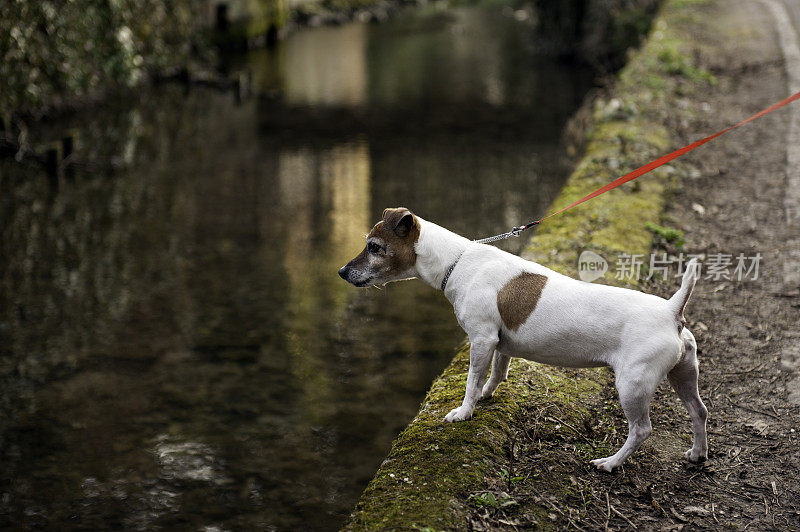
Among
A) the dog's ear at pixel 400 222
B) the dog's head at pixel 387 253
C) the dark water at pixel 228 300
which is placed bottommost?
the dark water at pixel 228 300

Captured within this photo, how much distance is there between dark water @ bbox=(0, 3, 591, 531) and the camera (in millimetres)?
6391

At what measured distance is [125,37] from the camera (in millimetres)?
18922

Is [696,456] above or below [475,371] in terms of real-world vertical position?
below

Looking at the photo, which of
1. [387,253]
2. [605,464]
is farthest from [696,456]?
[387,253]

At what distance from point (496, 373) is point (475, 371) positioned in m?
0.41

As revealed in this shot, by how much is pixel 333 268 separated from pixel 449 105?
1026cm

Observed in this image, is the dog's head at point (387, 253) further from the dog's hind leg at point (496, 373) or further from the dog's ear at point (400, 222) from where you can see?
the dog's hind leg at point (496, 373)

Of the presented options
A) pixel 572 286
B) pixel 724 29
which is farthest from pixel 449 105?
pixel 572 286

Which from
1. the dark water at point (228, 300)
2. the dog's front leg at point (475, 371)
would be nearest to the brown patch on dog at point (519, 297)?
the dog's front leg at point (475, 371)

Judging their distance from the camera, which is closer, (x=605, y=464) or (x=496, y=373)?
(x=605, y=464)

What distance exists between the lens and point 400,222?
14.6 ft

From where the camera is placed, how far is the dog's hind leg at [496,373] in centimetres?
485

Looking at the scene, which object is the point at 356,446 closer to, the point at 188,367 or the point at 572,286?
the point at 188,367

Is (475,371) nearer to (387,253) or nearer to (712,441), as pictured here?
(387,253)
